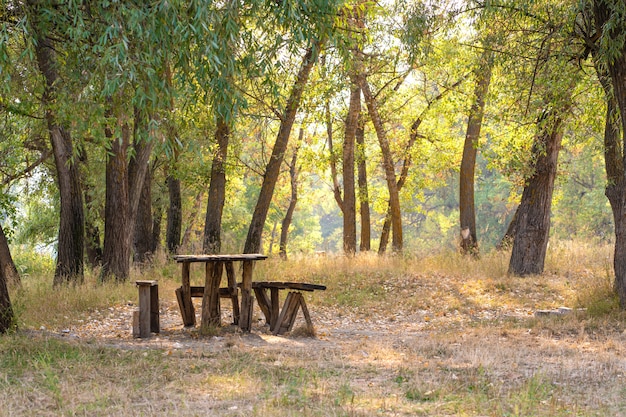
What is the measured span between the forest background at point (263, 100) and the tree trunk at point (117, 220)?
33 mm

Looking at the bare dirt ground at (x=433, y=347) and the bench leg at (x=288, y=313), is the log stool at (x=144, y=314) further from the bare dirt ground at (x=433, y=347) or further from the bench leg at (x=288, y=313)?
the bench leg at (x=288, y=313)

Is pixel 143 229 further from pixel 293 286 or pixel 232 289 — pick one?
pixel 293 286

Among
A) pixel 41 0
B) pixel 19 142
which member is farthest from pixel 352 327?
pixel 19 142

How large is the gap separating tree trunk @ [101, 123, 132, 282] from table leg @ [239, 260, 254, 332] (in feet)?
18.0

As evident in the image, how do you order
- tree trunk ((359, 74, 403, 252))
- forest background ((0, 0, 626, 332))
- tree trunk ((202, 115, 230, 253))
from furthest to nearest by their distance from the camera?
tree trunk ((359, 74, 403, 252)), tree trunk ((202, 115, 230, 253)), forest background ((0, 0, 626, 332))

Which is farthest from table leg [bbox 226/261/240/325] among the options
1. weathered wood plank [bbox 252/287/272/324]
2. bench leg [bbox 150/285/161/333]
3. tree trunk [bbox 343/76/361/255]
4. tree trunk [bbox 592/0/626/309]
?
tree trunk [bbox 343/76/361/255]

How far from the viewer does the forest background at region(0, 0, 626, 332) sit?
296 inches

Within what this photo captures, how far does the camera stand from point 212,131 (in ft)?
65.5

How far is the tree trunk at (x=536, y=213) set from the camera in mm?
15547

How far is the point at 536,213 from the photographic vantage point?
15789 mm

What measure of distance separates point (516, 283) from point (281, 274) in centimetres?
536

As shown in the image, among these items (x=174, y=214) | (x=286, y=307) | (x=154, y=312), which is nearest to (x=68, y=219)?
(x=154, y=312)

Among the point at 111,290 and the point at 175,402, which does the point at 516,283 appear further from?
the point at 175,402

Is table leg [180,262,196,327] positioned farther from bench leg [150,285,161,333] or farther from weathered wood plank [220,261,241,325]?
weathered wood plank [220,261,241,325]
